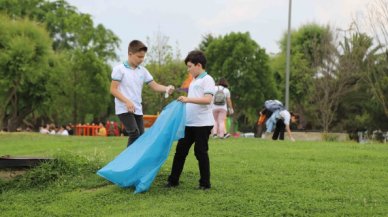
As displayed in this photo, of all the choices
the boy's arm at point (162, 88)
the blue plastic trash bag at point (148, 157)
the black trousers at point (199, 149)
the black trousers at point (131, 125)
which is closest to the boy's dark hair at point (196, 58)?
the boy's arm at point (162, 88)

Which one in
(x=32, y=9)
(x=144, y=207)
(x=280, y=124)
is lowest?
(x=144, y=207)

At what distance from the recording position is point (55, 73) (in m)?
41.2

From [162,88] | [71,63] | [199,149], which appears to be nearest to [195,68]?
[162,88]

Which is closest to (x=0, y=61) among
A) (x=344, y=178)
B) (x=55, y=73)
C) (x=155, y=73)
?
(x=55, y=73)

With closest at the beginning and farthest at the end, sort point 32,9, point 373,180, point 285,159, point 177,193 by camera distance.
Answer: point 177,193, point 373,180, point 285,159, point 32,9

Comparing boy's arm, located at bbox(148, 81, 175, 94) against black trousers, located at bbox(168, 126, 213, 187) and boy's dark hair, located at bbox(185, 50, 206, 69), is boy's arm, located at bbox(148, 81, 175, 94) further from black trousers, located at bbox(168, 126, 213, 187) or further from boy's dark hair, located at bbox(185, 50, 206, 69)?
black trousers, located at bbox(168, 126, 213, 187)

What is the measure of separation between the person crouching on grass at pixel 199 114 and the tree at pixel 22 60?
1197 inches

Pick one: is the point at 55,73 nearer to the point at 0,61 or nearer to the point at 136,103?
the point at 0,61

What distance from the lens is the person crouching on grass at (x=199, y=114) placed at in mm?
7840

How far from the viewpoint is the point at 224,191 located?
781 centimetres

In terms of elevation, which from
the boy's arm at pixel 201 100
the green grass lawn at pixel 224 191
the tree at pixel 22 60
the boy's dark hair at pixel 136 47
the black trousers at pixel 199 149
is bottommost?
the green grass lawn at pixel 224 191

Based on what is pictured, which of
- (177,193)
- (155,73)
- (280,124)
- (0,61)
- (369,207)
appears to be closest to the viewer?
(369,207)

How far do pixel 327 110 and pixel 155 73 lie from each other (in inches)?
461

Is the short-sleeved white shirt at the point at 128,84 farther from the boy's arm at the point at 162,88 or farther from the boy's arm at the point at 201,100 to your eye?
the boy's arm at the point at 201,100
